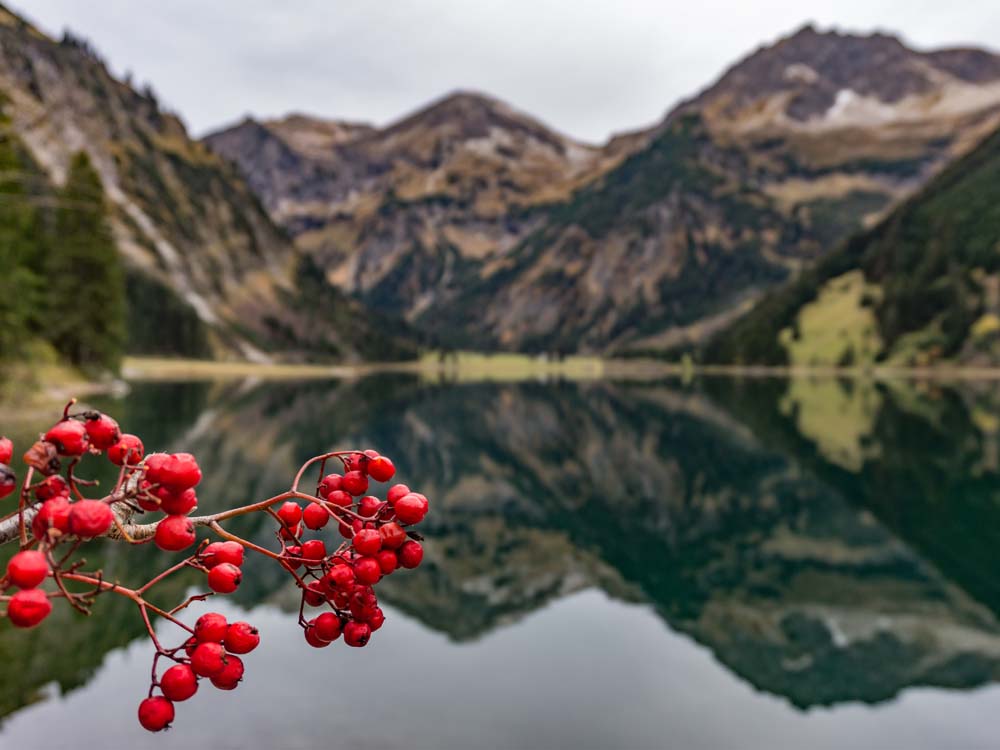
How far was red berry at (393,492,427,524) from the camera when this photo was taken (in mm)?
2721

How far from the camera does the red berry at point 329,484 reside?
124 inches

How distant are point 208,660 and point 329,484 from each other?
2.80ft

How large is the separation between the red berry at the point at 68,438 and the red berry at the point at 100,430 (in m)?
0.07

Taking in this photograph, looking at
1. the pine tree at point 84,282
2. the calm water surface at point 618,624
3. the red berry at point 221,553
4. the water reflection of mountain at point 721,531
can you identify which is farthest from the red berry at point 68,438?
the pine tree at point 84,282

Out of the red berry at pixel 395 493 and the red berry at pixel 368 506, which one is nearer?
the red berry at pixel 395 493

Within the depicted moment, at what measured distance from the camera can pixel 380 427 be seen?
2719 inches

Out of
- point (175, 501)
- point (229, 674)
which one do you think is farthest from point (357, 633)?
point (175, 501)

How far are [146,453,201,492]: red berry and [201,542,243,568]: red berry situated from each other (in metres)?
0.44

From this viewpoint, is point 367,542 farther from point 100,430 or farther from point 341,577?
point 100,430

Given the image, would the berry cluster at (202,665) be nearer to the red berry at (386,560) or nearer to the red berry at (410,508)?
the red berry at (386,560)

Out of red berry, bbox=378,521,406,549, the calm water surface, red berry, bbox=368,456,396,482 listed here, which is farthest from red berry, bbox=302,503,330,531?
the calm water surface

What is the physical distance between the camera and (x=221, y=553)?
9.04 feet

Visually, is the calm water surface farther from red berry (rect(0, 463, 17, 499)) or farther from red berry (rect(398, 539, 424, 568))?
red berry (rect(0, 463, 17, 499))

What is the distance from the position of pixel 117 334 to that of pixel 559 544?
78.7 metres
